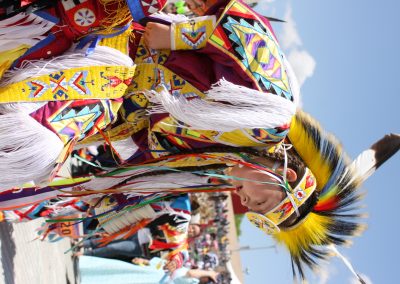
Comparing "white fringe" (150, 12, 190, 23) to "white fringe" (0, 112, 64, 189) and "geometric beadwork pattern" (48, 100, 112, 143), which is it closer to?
"geometric beadwork pattern" (48, 100, 112, 143)

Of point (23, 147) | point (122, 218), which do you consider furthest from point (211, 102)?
point (122, 218)

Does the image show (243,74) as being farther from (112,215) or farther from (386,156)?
(112,215)

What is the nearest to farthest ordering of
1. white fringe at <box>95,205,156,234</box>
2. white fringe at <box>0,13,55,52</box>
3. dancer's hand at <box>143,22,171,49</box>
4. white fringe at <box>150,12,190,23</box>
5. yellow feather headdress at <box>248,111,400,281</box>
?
white fringe at <box>0,13,55,52</box> < dancer's hand at <box>143,22,171,49</box> < white fringe at <box>150,12,190,23</box> < yellow feather headdress at <box>248,111,400,281</box> < white fringe at <box>95,205,156,234</box>

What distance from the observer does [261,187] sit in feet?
7.61

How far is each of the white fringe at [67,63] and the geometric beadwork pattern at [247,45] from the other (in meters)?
0.44

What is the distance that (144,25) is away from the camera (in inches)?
86.1

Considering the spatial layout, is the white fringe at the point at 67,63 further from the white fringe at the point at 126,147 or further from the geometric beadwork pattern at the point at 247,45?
the white fringe at the point at 126,147

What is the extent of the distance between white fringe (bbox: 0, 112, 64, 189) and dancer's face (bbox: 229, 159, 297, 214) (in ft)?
3.25

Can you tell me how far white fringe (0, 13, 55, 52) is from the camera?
1.67 meters

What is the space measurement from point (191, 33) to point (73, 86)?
0.59 metres

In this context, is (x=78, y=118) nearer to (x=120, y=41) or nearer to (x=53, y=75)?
(x=53, y=75)

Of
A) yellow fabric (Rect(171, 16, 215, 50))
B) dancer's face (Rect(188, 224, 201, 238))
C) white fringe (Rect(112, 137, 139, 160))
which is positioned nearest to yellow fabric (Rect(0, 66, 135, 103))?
yellow fabric (Rect(171, 16, 215, 50))

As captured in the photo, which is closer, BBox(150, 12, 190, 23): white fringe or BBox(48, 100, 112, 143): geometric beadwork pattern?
BBox(48, 100, 112, 143): geometric beadwork pattern

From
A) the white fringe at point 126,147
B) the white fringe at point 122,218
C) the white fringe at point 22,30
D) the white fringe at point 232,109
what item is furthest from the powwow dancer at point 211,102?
the white fringe at point 122,218
